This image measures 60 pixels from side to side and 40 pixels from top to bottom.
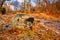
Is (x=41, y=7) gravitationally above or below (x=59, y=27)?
above

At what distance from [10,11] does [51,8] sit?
83 centimetres

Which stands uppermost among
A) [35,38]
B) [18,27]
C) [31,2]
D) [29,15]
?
[31,2]

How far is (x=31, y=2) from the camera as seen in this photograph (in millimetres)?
2957

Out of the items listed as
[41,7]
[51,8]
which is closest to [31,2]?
[41,7]

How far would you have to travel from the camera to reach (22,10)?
9.48ft

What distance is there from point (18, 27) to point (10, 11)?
1.27 ft

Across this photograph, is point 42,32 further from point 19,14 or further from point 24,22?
point 19,14

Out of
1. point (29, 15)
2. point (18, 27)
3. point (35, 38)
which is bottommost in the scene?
point (35, 38)

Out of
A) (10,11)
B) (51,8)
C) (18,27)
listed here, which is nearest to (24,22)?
(18,27)

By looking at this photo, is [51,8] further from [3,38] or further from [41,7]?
[3,38]

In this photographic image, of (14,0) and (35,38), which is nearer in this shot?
(35,38)

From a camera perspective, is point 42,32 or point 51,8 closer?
point 42,32

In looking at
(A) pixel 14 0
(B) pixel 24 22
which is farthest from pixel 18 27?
(A) pixel 14 0

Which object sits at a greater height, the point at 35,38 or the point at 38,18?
the point at 38,18
